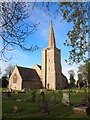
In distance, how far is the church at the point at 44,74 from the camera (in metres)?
37.5

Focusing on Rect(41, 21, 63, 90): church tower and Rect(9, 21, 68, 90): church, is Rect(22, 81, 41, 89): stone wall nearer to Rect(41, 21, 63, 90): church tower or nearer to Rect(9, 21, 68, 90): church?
Rect(9, 21, 68, 90): church

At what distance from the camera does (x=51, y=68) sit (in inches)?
1572

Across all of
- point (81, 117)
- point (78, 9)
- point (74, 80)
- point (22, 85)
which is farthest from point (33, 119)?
point (74, 80)

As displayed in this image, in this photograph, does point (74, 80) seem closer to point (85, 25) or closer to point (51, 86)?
point (51, 86)

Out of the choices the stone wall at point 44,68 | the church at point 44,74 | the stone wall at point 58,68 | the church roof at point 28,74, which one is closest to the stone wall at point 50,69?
the church at point 44,74

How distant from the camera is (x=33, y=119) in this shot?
634cm

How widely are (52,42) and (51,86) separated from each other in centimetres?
1509

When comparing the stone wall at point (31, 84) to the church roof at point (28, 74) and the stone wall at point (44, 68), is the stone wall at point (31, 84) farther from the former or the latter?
the stone wall at point (44, 68)

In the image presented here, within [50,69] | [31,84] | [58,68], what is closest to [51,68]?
[50,69]

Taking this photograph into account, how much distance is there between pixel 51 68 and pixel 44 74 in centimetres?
321

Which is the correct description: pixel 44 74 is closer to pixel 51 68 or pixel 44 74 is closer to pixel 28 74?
pixel 51 68

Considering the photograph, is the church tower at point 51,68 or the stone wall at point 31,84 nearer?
the stone wall at point 31,84

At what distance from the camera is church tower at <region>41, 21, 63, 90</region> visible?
3881 centimetres

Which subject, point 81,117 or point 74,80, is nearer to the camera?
point 81,117
